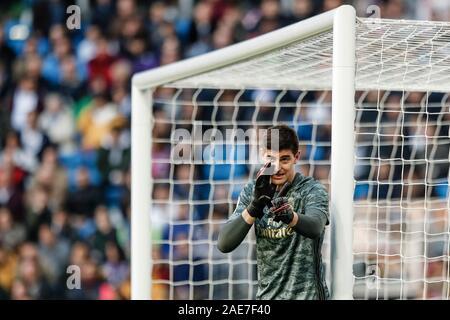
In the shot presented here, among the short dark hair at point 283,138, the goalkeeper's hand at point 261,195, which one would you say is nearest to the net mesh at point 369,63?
the short dark hair at point 283,138

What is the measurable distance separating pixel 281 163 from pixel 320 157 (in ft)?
11.3

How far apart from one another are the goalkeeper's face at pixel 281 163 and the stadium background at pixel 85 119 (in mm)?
2992

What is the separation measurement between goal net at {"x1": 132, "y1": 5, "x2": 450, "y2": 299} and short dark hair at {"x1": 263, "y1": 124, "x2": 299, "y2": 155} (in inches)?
6.1

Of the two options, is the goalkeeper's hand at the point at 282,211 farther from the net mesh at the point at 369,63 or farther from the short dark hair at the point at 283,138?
the net mesh at the point at 369,63

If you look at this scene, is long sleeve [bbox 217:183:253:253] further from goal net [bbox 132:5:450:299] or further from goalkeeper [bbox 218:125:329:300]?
goal net [bbox 132:5:450:299]

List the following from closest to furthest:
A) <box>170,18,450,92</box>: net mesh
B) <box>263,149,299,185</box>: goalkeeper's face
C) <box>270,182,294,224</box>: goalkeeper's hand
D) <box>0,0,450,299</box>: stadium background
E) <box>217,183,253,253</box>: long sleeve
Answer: <box>270,182,294,224</box>: goalkeeper's hand, <box>217,183,253,253</box>: long sleeve, <box>263,149,299,185</box>: goalkeeper's face, <box>170,18,450,92</box>: net mesh, <box>0,0,450,299</box>: stadium background

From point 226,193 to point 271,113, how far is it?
85 cm

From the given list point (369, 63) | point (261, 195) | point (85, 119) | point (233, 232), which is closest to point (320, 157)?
point (85, 119)

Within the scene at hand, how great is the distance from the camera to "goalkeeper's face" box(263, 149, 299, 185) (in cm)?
328

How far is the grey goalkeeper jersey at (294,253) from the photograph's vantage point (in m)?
3.29

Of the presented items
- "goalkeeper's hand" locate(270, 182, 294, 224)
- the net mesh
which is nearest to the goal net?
the net mesh

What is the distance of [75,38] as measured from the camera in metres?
7.57
